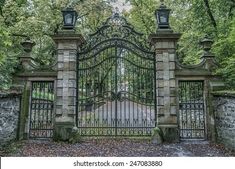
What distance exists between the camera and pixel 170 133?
8.64 meters

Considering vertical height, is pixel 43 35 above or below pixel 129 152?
above

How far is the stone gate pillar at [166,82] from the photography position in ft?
28.5

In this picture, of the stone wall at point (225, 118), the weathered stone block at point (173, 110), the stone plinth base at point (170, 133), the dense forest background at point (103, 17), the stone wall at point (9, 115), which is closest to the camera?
the stone wall at point (225, 118)

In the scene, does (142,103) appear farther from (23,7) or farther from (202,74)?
(23,7)

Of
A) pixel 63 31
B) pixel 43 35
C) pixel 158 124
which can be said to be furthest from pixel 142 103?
pixel 43 35

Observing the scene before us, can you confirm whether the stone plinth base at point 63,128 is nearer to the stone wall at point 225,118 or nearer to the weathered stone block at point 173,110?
the weathered stone block at point 173,110


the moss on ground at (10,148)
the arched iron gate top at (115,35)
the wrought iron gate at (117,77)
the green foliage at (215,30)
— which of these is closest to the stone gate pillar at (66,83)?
the wrought iron gate at (117,77)

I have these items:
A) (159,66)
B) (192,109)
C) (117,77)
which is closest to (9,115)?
(117,77)

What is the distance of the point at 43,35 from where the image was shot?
15953mm

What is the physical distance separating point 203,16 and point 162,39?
4.92 metres

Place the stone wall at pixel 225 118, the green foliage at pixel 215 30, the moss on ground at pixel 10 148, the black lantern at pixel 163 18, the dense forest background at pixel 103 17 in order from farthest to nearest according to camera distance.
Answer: the black lantern at pixel 163 18
the dense forest background at pixel 103 17
the green foliage at pixel 215 30
the stone wall at pixel 225 118
the moss on ground at pixel 10 148

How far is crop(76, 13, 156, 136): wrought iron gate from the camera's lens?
30.0 feet

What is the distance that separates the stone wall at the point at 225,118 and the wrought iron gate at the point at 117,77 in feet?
6.03

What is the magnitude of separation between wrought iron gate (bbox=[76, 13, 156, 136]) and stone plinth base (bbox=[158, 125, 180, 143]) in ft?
1.97
